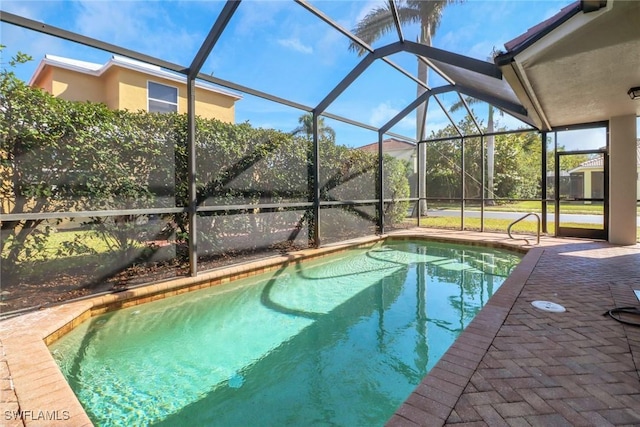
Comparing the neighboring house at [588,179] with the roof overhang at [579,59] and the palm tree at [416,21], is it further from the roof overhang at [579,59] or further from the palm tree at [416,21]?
the palm tree at [416,21]

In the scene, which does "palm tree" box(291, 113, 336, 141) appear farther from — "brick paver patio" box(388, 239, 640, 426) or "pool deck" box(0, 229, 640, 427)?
"brick paver patio" box(388, 239, 640, 426)

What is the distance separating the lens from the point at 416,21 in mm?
14539

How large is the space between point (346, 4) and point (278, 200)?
3922 millimetres

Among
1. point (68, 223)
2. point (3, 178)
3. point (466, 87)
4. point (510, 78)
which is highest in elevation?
point (466, 87)

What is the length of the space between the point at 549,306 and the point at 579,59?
3077mm

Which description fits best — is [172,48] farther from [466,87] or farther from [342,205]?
[466,87]

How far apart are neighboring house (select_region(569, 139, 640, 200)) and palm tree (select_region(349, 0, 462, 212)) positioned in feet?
15.1

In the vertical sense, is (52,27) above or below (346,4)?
below

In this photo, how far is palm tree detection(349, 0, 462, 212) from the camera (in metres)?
12.4

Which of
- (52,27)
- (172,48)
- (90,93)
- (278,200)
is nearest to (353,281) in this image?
(278,200)

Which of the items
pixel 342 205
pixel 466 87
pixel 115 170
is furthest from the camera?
pixel 342 205

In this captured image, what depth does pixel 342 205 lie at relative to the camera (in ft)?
28.3

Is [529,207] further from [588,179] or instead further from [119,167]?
[119,167]

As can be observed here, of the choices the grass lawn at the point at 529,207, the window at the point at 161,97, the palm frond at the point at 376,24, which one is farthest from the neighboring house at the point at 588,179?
the window at the point at 161,97
